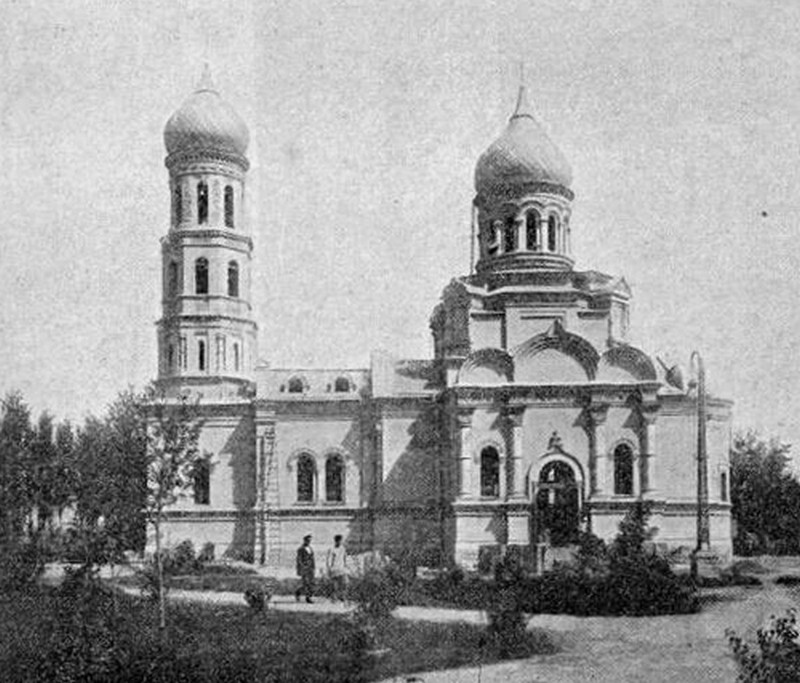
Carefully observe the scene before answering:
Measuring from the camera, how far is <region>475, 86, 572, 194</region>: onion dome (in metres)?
35.3

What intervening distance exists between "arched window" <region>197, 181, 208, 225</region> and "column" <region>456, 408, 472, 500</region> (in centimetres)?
1108

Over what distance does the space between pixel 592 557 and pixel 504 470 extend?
753cm

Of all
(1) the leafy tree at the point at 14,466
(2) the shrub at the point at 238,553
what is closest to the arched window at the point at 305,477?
(2) the shrub at the point at 238,553

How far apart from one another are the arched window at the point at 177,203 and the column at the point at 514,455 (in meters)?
12.6

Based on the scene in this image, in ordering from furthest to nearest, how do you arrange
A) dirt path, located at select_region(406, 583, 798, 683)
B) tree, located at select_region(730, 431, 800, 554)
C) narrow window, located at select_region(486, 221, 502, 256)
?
tree, located at select_region(730, 431, 800, 554) < narrow window, located at select_region(486, 221, 502, 256) < dirt path, located at select_region(406, 583, 798, 683)

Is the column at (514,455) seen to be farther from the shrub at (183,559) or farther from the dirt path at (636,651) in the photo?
the dirt path at (636,651)

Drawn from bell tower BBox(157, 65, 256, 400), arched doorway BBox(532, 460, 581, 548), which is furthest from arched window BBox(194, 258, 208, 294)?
arched doorway BBox(532, 460, 581, 548)

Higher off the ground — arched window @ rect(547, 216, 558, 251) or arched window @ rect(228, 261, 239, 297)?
arched window @ rect(547, 216, 558, 251)

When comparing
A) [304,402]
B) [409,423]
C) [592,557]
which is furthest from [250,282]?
[592,557]

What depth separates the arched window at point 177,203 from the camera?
120ft

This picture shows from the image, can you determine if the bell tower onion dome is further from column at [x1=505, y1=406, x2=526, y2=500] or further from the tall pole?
the tall pole

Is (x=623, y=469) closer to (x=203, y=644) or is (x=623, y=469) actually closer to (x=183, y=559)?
(x=183, y=559)

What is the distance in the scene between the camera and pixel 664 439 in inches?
1275

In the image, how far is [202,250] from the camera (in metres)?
36.3
